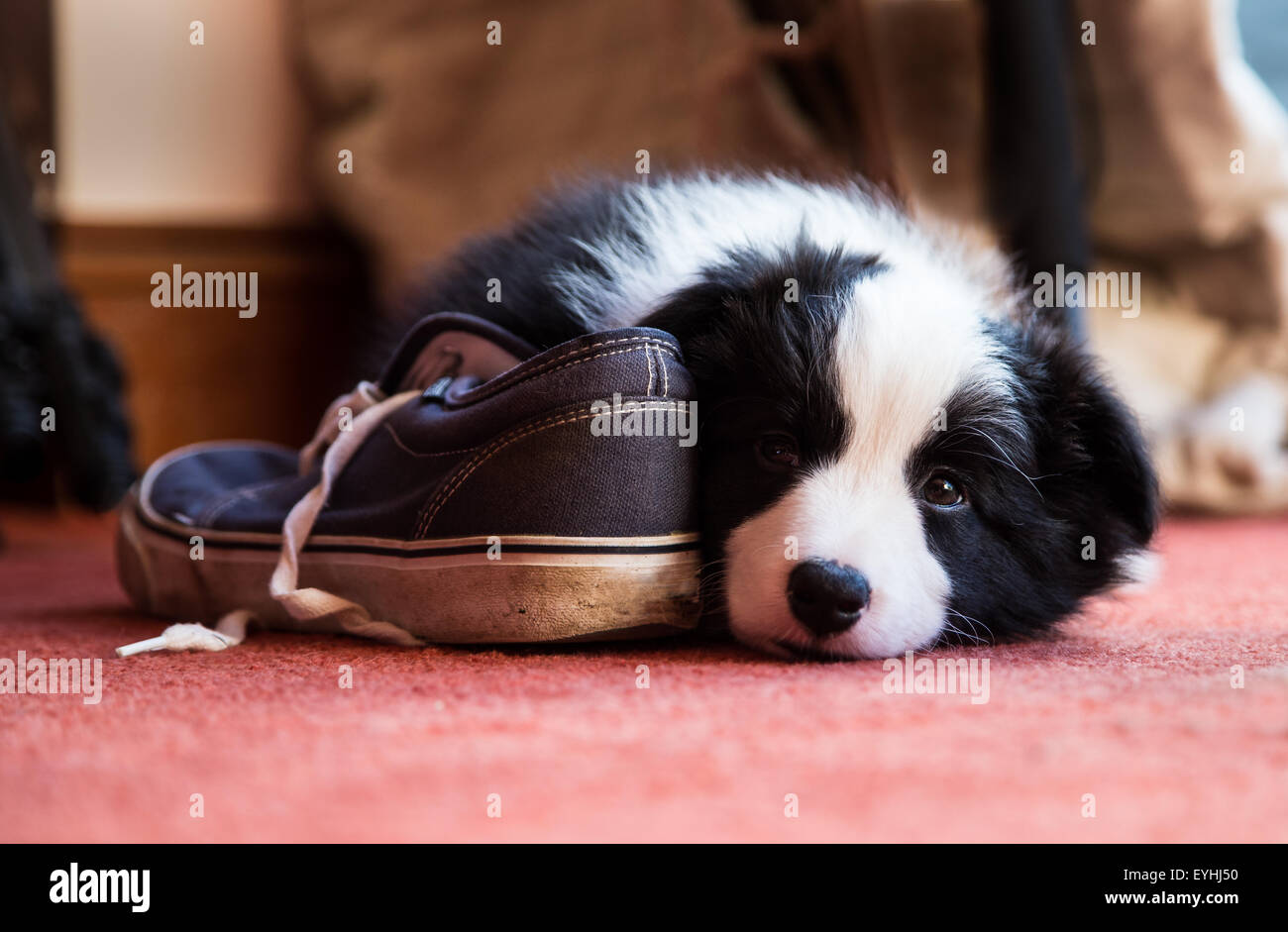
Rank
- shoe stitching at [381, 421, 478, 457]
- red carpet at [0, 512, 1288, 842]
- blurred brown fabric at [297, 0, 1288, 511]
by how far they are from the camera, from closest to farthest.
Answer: red carpet at [0, 512, 1288, 842]
shoe stitching at [381, 421, 478, 457]
blurred brown fabric at [297, 0, 1288, 511]

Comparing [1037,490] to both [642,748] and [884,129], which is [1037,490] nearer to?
[642,748]

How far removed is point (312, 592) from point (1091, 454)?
104 cm

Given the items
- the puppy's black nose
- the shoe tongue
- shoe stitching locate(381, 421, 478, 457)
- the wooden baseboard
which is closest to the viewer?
the puppy's black nose

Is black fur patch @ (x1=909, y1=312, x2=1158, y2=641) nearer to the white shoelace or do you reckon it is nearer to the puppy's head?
the puppy's head

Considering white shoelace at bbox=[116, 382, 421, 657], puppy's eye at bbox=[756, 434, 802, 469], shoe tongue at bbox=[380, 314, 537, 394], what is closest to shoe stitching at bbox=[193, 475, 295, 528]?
white shoelace at bbox=[116, 382, 421, 657]

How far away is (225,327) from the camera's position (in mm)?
3893

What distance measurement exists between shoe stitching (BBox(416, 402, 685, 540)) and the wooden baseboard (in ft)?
7.79

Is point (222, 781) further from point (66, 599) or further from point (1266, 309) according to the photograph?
point (1266, 309)

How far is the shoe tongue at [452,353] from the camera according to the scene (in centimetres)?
164

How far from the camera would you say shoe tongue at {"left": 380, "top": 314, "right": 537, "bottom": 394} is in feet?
5.38

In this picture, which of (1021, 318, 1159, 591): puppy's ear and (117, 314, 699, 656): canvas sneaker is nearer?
(117, 314, 699, 656): canvas sneaker

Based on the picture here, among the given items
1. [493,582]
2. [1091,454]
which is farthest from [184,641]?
[1091,454]

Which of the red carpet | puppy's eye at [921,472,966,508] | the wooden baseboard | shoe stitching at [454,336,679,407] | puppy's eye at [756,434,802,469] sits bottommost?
the red carpet

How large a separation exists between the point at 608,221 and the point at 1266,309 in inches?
88.2
